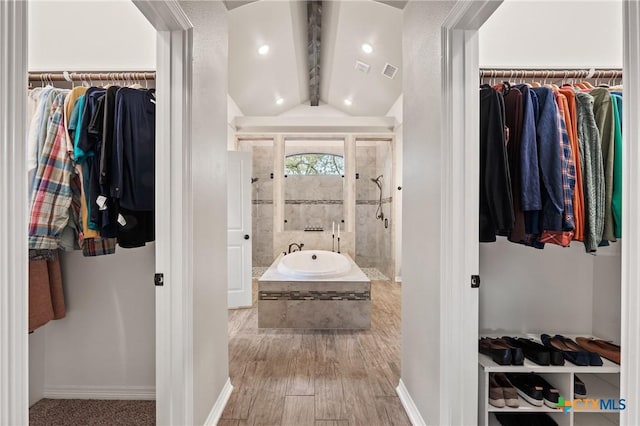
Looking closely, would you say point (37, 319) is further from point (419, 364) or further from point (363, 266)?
point (363, 266)

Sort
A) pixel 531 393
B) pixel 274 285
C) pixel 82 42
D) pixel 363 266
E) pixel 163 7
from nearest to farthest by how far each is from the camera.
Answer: pixel 163 7
pixel 531 393
pixel 82 42
pixel 274 285
pixel 363 266

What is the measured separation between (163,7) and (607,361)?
2601 mm

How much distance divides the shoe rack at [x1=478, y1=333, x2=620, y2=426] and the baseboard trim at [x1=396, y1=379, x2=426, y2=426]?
31 centimetres

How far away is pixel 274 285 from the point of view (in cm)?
348

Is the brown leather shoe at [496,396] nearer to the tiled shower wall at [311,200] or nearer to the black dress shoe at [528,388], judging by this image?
the black dress shoe at [528,388]

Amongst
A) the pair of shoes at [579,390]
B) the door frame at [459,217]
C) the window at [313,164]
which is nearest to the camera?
the door frame at [459,217]

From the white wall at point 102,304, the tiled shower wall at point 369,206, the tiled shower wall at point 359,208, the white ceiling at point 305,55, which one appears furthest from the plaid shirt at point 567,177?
the tiled shower wall at point 369,206

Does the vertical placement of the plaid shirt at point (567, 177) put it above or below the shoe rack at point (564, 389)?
above

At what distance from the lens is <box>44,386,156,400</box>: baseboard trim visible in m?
2.28

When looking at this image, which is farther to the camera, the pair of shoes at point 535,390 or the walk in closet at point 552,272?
the walk in closet at point 552,272

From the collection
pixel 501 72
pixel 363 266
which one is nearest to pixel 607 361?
pixel 501 72

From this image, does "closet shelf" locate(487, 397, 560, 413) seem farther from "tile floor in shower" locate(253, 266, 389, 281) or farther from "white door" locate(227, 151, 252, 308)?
"tile floor in shower" locate(253, 266, 389, 281)

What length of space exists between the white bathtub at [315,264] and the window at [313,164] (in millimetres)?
2328

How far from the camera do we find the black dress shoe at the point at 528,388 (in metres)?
1.75
